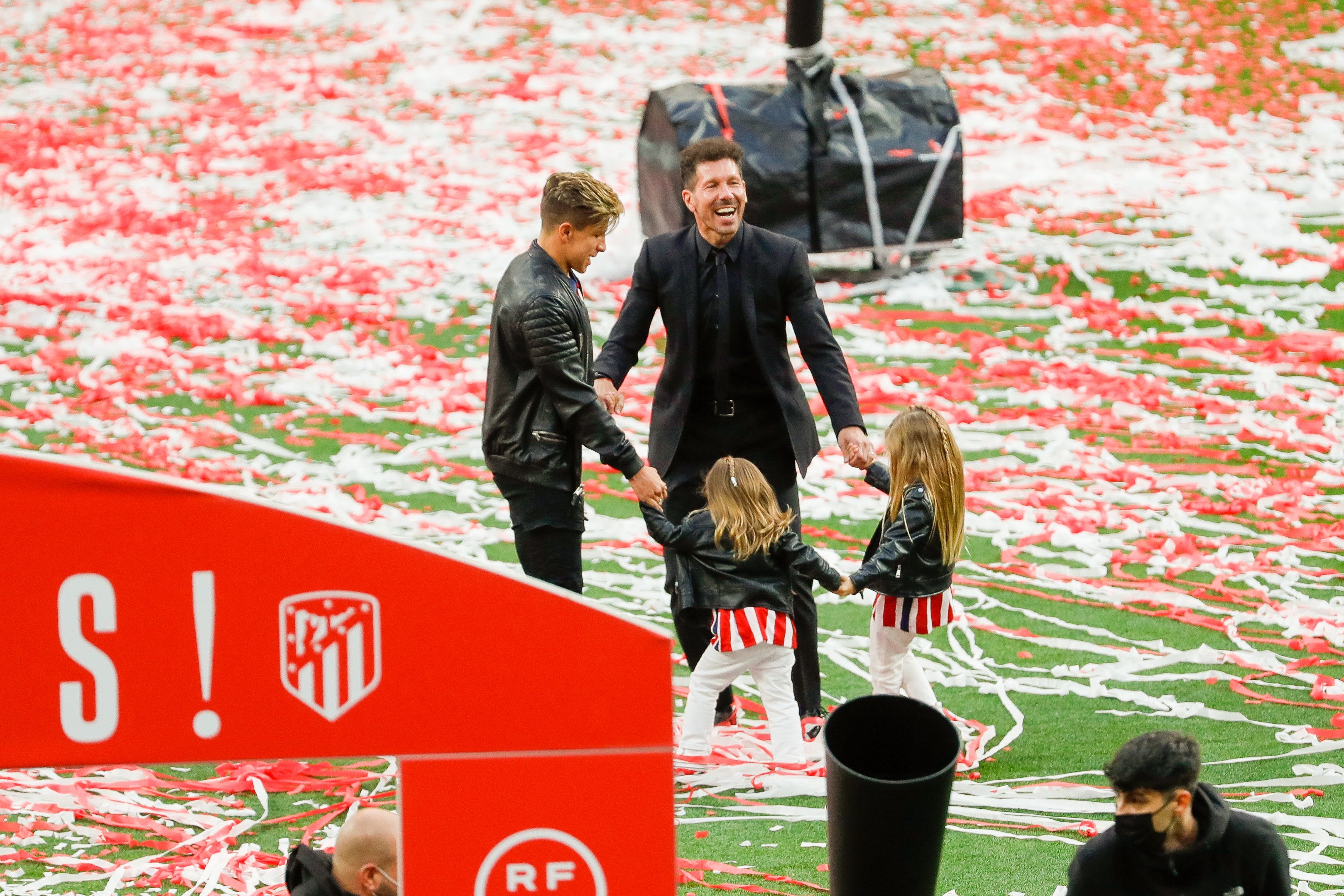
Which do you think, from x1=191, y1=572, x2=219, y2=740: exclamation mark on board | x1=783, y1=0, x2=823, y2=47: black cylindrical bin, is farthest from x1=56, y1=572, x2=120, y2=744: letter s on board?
x1=783, y1=0, x2=823, y2=47: black cylindrical bin

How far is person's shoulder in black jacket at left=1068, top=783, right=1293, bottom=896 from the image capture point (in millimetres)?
3199

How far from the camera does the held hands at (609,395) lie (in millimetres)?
5531

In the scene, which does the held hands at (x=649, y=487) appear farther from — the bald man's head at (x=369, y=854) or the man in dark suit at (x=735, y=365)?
the bald man's head at (x=369, y=854)

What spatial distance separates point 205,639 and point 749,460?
294cm

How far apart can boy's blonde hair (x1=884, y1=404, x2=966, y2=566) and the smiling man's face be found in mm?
870

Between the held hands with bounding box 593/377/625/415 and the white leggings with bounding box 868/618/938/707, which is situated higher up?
the held hands with bounding box 593/377/625/415

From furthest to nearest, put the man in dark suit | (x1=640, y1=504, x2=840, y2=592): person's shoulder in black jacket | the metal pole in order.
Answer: the metal pole → the man in dark suit → (x1=640, y1=504, x2=840, y2=592): person's shoulder in black jacket

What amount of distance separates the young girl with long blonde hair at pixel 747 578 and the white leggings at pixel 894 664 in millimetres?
265

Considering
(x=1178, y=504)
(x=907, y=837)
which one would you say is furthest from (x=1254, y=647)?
(x=907, y=837)

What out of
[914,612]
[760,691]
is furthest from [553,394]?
[914,612]

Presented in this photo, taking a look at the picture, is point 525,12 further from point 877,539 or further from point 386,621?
point 386,621

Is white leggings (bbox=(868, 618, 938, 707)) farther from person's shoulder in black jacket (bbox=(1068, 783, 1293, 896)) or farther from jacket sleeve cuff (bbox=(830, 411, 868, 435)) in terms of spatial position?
person's shoulder in black jacket (bbox=(1068, 783, 1293, 896))

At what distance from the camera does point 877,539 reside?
17.2 feet

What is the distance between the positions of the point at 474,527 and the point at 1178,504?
328 centimetres
